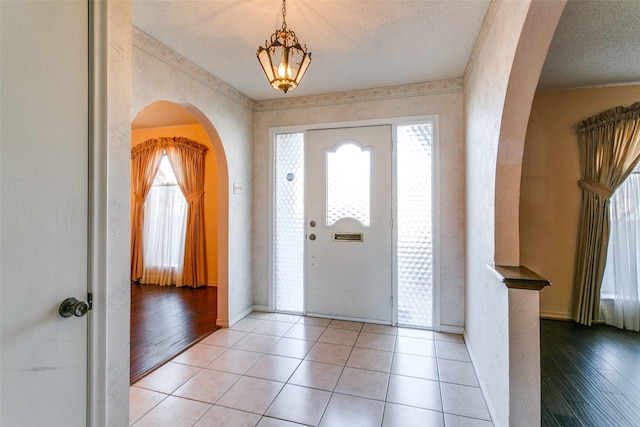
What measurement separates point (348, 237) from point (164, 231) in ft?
10.6

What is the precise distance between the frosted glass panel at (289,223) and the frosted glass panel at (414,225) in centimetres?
111

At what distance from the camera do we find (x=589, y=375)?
2.20 meters

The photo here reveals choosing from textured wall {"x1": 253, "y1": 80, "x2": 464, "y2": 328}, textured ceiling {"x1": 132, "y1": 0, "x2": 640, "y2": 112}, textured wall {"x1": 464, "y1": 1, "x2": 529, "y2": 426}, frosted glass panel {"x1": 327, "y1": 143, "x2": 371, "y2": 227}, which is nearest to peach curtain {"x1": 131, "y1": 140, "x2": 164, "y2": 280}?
textured wall {"x1": 253, "y1": 80, "x2": 464, "y2": 328}

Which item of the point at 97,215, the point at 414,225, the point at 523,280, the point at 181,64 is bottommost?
the point at 523,280

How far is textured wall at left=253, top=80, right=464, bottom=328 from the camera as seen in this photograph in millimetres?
2939

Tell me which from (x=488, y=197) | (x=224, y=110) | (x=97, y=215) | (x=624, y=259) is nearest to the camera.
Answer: (x=97, y=215)

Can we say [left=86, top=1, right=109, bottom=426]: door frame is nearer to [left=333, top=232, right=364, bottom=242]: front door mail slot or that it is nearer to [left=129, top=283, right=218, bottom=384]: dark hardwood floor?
[left=129, top=283, right=218, bottom=384]: dark hardwood floor

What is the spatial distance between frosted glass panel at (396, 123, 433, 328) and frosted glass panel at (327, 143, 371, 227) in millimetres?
346

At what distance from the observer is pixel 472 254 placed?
2443 mm

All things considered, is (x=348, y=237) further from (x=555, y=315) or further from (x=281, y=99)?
(x=555, y=315)

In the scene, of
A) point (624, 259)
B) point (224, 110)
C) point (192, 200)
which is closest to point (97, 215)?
point (224, 110)

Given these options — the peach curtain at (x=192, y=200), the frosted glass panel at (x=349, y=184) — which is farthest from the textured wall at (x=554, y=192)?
the peach curtain at (x=192, y=200)

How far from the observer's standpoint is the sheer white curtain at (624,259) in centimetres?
288

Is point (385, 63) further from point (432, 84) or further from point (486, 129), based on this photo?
point (486, 129)
